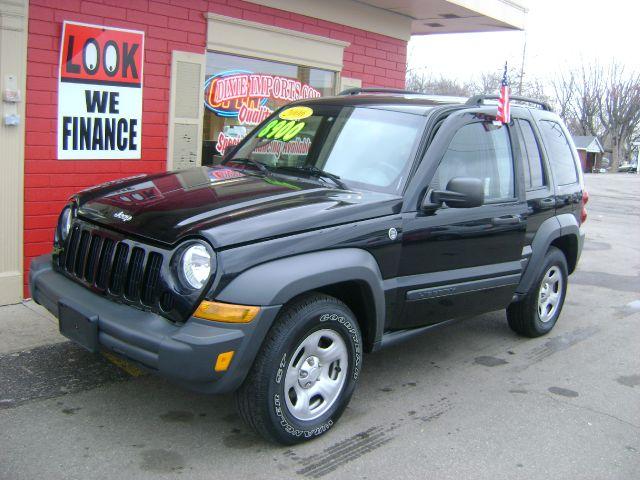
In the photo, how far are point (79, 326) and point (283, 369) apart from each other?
1.12 meters

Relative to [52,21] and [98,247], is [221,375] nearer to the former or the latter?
[98,247]

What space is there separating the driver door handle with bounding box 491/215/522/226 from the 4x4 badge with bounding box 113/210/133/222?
2.48 metres

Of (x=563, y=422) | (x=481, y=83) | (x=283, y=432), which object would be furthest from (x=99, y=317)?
(x=481, y=83)

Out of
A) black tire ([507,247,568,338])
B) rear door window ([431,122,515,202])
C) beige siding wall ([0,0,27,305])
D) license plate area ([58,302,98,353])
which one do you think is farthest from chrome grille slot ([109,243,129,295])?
black tire ([507,247,568,338])

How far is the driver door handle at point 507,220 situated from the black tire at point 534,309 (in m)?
0.76

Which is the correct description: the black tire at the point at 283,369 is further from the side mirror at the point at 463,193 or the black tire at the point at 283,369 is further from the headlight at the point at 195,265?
the side mirror at the point at 463,193

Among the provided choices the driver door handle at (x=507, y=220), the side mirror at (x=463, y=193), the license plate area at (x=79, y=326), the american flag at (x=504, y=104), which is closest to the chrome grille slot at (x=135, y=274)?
the license plate area at (x=79, y=326)

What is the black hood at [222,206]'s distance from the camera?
3.44 metres

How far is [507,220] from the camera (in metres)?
4.88

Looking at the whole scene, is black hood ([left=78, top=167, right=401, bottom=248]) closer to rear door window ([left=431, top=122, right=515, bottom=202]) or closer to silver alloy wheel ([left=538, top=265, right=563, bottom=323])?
rear door window ([left=431, top=122, right=515, bottom=202])

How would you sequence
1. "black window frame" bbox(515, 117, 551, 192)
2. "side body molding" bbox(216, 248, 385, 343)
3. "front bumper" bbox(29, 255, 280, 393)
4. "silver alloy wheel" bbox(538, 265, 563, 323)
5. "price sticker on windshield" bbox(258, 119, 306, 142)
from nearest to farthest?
"front bumper" bbox(29, 255, 280, 393) < "side body molding" bbox(216, 248, 385, 343) < "price sticker on windshield" bbox(258, 119, 306, 142) < "black window frame" bbox(515, 117, 551, 192) < "silver alloy wheel" bbox(538, 265, 563, 323)

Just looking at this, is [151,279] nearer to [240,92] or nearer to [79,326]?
[79,326]

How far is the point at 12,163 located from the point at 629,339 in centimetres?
568

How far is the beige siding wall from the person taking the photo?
18.7 feet
